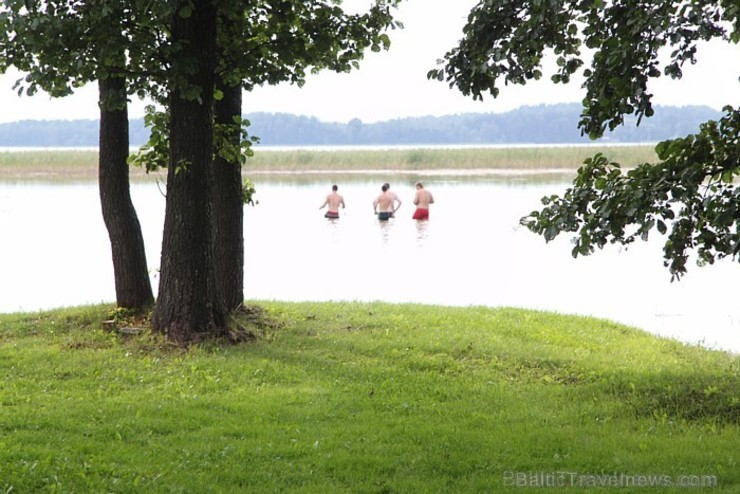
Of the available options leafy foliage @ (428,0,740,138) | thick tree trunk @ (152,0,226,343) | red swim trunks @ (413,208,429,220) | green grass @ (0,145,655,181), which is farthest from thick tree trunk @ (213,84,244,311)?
green grass @ (0,145,655,181)

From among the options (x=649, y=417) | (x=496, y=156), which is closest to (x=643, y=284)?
(x=649, y=417)

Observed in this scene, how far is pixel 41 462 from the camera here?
6.04 m

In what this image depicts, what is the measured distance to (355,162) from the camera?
61844 millimetres

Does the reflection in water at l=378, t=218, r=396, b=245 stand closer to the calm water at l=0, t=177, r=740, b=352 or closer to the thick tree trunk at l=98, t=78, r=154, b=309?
the calm water at l=0, t=177, r=740, b=352

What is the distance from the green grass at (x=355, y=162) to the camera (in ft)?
187

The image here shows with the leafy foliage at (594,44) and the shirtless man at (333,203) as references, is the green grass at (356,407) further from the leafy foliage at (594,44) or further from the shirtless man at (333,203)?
the shirtless man at (333,203)

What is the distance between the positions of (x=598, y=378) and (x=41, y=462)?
16.2 ft

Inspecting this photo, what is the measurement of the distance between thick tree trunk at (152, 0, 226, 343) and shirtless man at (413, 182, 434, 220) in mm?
18009

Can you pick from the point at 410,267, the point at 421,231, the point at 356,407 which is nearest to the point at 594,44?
the point at 356,407

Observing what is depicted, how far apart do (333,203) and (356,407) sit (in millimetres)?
21061

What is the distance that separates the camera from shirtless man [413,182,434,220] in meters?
27.8

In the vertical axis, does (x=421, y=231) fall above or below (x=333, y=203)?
below

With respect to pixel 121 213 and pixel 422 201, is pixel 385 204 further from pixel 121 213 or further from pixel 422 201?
pixel 121 213

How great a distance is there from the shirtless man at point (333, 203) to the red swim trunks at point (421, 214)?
7.21 feet
